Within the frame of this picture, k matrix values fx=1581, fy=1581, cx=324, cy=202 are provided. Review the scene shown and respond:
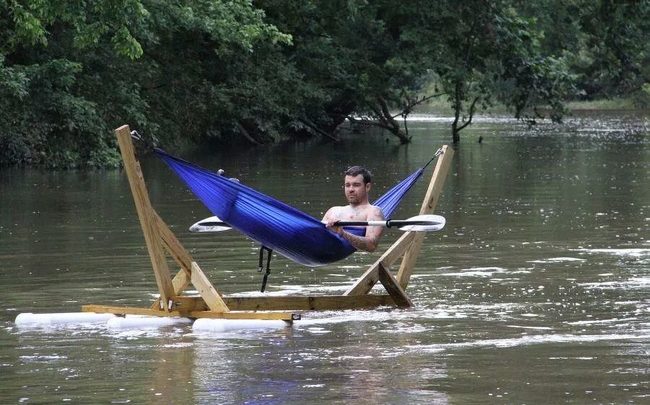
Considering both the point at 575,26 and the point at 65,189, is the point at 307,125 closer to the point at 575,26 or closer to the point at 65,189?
the point at 575,26

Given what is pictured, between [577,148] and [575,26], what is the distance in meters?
10.8

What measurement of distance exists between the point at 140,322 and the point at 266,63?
3272cm

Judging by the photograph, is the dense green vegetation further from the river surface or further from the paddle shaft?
the paddle shaft

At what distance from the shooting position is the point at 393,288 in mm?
11914

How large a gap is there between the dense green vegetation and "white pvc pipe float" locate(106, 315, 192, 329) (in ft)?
53.9

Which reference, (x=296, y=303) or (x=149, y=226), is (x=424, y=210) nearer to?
(x=296, y=303)

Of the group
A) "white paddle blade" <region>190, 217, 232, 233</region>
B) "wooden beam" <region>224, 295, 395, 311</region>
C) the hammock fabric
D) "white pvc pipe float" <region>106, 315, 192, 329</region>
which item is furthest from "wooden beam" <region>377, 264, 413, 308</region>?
"white pvc pipe float" <region>106, 315, 192, 329</region>

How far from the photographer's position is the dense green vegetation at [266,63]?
31328 mm

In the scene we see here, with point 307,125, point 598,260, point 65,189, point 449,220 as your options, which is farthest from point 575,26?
point 598,260

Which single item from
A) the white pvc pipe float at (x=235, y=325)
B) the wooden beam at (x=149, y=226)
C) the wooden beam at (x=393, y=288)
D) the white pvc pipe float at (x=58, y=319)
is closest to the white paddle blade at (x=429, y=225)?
the wooden beam at (x=393, y=288)

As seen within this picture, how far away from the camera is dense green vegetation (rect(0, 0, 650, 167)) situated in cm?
3133

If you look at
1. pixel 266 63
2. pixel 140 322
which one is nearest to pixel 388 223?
pixel 140 322

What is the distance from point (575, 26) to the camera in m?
52.6

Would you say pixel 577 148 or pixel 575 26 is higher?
pixel 575 26
